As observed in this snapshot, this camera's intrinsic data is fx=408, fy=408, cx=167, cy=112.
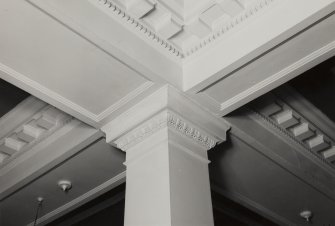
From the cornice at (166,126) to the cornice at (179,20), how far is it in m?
0.47

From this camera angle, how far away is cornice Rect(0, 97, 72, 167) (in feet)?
12.0

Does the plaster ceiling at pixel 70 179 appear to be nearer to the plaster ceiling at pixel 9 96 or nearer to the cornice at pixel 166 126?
the cornice at pixel 166 126

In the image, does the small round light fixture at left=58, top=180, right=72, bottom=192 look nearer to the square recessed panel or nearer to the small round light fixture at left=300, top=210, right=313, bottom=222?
the square recessed panel

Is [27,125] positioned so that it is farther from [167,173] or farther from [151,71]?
[167,173]

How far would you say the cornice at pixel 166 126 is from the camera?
2.81 metres

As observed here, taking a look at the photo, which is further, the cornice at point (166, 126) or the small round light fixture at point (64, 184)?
the small round light fixture at point (64, 184)

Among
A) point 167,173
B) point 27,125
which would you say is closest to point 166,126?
point 167,173

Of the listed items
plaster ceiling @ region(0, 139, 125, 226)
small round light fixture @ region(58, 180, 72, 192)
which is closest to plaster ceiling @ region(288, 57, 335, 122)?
plaster ceiling @ region(0, 139, 125, 226)

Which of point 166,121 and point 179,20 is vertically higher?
point 179,20

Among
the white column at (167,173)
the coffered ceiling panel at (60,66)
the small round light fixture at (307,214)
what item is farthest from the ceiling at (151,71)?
the small round light fixture at (307,214)

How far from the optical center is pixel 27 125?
3.81 metres

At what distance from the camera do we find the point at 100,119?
3049 mm

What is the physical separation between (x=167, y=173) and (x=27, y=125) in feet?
5.91

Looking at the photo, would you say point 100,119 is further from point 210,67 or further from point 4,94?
point 4,94
